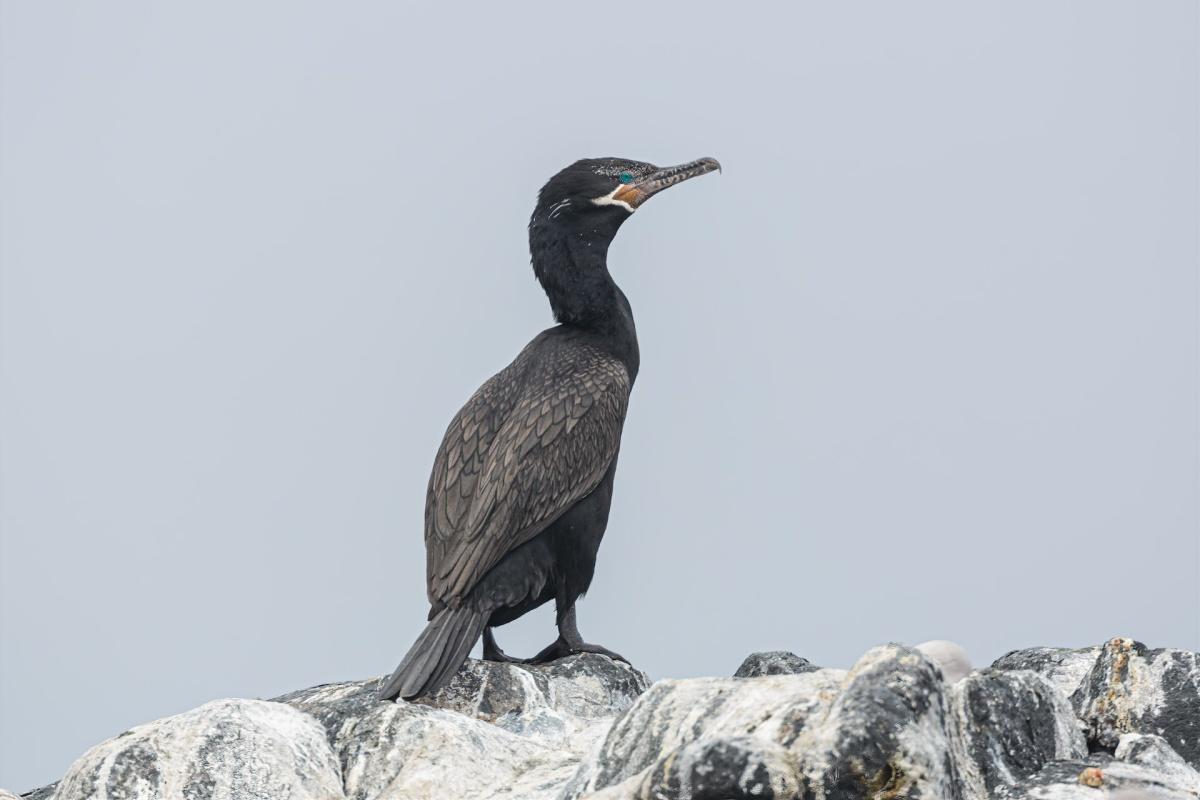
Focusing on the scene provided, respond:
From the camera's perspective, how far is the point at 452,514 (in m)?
8.98

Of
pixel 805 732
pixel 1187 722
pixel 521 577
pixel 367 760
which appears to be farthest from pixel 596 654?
pixel 805 732

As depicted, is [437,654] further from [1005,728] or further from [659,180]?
[659,180]

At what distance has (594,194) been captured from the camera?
33.4ft

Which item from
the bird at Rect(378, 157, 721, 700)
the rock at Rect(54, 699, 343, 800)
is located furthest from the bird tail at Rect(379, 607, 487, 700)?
the rock at Rect(54, 699, 343, 800)

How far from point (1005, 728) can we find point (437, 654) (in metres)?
3.06

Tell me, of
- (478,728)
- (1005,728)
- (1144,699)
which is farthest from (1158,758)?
(478,728)

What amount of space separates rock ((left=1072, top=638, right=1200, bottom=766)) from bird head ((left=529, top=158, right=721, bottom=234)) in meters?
4.23

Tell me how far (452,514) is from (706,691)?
3.17 meters

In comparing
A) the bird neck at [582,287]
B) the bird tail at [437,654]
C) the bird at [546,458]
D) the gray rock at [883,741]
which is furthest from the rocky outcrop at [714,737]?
the bird neck at [582,287]

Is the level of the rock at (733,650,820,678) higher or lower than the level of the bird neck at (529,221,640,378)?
lower

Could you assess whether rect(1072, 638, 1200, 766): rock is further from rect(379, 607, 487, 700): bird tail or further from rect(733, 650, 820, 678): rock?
rect(379, 607, 487, 700): bird tail

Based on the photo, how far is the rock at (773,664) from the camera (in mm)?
8328

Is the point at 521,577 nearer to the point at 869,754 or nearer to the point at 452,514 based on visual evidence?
the point at 452,514

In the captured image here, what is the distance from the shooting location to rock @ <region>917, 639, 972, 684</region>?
260 inches
